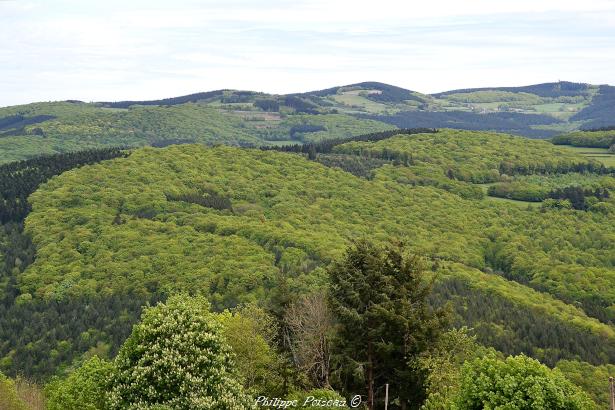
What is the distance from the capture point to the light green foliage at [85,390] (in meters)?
44.5

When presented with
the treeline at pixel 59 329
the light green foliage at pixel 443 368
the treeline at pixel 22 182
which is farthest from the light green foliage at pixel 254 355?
the treeline at pixel 22 182

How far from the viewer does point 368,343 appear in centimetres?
4928

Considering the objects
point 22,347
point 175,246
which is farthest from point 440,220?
point 22,347

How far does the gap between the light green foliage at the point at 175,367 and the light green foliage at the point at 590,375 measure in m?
63.6

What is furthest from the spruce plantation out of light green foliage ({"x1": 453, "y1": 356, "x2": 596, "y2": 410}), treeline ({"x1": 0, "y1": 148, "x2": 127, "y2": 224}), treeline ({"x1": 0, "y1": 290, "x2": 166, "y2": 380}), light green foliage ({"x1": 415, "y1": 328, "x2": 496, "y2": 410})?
treeline ({"x1": 0, "y1": 148, "x2": 127, "y2": 224})

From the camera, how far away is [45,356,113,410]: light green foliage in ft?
146

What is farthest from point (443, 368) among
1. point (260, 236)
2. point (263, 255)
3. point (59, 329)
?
point (260, 236)

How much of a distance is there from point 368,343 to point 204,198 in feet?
439

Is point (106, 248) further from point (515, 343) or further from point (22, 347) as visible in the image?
point (515, 343)

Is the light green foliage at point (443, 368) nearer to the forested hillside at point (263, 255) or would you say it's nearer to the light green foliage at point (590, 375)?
the forested hillside at point (263, 255)

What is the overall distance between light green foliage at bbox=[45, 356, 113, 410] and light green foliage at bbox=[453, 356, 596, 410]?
87.1 ft

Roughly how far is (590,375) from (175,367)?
75.5 metres

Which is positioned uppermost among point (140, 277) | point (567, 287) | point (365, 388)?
point (365, 388)

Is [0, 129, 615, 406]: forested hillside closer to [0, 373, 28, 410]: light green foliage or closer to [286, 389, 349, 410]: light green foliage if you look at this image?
[286, 389, 349, 410]: light green foliage
